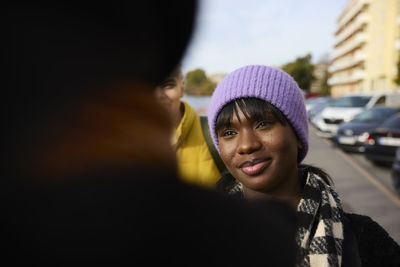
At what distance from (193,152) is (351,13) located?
65968 mm

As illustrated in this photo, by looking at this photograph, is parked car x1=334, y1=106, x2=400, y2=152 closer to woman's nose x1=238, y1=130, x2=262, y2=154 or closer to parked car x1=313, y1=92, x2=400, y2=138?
parked car x1=313, y1=92, x2=400, y2=138

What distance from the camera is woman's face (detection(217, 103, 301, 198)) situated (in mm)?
1447

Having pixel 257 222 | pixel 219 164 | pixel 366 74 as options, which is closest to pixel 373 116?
pixel 219 164

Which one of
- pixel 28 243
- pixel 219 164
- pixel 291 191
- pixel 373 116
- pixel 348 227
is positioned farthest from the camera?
pixel 373 116

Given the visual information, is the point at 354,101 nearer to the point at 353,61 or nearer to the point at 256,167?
the point at 256,167

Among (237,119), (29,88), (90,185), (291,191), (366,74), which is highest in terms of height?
(29,88)

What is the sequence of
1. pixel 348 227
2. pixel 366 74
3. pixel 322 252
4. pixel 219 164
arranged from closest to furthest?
pixel 322 252 < pixel 348 227 < pixel 219 164 < pixel 366 74

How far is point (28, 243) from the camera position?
0.38 m

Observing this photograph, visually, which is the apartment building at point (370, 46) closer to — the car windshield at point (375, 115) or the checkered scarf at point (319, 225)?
the car windshield at point (375, 115)

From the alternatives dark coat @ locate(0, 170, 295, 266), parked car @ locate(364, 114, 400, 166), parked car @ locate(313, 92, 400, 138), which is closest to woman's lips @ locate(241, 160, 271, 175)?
dark coat @ locate(0, 170, 295, 266)

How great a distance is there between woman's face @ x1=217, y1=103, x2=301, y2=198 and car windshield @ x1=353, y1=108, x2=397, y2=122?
9.69 meters

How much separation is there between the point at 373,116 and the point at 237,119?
10.0m

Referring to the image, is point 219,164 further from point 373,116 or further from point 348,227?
point 373,116

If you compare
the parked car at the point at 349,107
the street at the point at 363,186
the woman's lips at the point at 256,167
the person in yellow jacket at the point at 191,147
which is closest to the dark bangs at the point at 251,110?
the woman's lips at the point at 256,167
